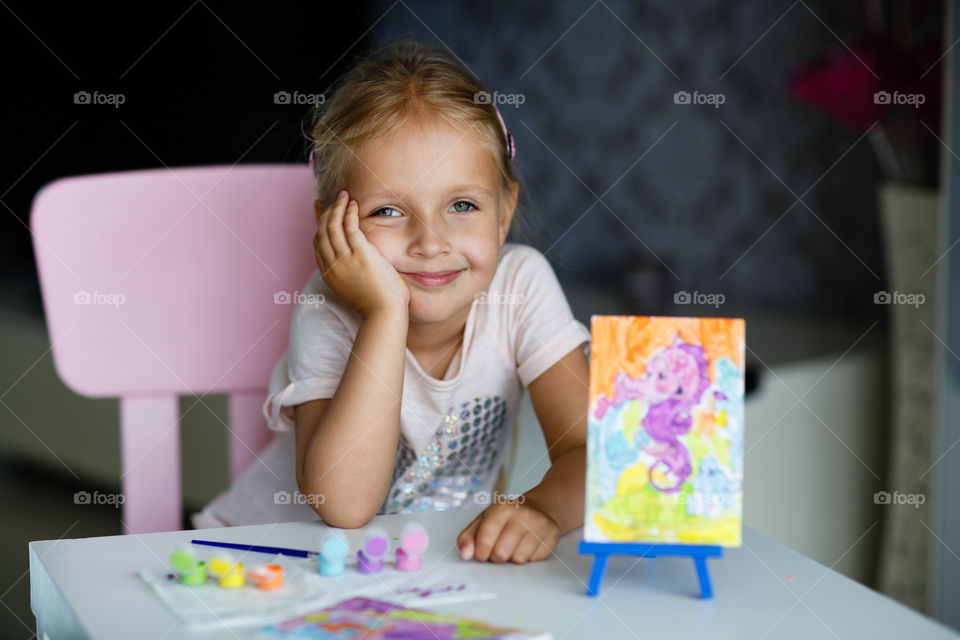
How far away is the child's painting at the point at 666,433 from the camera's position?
2.27ft

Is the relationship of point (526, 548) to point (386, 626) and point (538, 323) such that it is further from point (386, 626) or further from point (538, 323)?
point (538, 323)

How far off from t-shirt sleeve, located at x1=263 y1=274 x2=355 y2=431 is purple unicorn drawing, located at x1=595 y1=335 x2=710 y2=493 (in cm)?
47

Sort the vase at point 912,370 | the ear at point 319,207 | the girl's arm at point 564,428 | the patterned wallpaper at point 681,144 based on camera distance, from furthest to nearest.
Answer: the patterned wallpaper at point 681,144 → the vase at point 912,370 → the ear at point 319,207 → the girl's arm at point 564,428

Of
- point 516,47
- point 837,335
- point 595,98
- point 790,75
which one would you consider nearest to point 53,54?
point 516,47

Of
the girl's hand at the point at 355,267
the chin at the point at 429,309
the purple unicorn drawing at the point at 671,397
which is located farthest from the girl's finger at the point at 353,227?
the purple unicorn drawing at the point at 671,397

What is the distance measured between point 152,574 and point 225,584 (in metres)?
0.08

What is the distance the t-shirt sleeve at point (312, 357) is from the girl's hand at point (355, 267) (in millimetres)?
89

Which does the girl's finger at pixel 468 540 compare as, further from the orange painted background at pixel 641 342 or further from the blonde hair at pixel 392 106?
the blonde hair at pixel 392 106

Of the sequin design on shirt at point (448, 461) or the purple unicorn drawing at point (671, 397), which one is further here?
the sequin design on shirt at point (448, 461)

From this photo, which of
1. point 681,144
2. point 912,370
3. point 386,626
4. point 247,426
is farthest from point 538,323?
point 681,144

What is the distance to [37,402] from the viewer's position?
263 centimetres

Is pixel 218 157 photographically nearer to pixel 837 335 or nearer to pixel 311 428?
pixel 837 335

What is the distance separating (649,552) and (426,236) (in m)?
0.52

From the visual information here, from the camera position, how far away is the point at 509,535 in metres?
0.79
